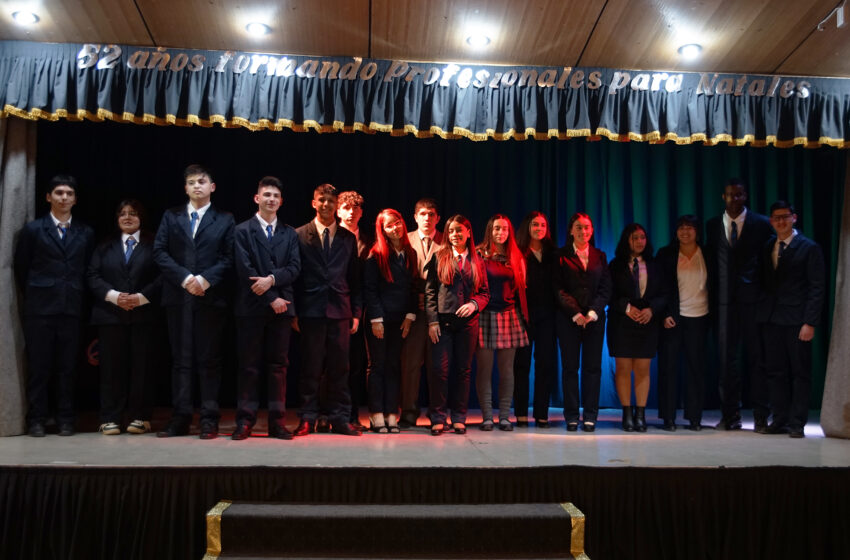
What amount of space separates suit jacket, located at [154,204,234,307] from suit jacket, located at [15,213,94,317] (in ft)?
2.11

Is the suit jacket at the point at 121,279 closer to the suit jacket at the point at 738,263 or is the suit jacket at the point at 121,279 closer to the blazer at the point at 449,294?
the blazer at the point at 449,294

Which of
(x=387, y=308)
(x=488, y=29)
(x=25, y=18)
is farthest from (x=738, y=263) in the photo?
(x=25, y=18)

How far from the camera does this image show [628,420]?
5367 millimetres

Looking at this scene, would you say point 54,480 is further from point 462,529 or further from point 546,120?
point 546,120

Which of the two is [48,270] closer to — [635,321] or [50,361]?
[50,361]

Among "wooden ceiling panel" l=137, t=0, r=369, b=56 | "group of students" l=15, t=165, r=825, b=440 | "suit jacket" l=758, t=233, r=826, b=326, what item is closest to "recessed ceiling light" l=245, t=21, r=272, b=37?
"wooden ceiling panel" l=137, t=0, r=369, b=56

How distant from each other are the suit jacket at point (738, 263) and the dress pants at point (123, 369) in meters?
4.27

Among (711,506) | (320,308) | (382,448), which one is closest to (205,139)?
(320,308)

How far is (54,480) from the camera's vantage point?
3617 mm

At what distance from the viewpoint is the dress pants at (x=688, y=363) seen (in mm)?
5445

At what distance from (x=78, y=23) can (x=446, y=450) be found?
3.70m

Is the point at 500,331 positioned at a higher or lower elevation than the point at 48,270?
lower

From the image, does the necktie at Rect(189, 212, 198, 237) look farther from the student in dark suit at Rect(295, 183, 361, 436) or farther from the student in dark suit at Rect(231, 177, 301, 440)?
the student in dark suit at Rect(295, 183, 361, 436)

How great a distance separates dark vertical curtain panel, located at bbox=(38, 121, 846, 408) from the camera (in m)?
6.34
